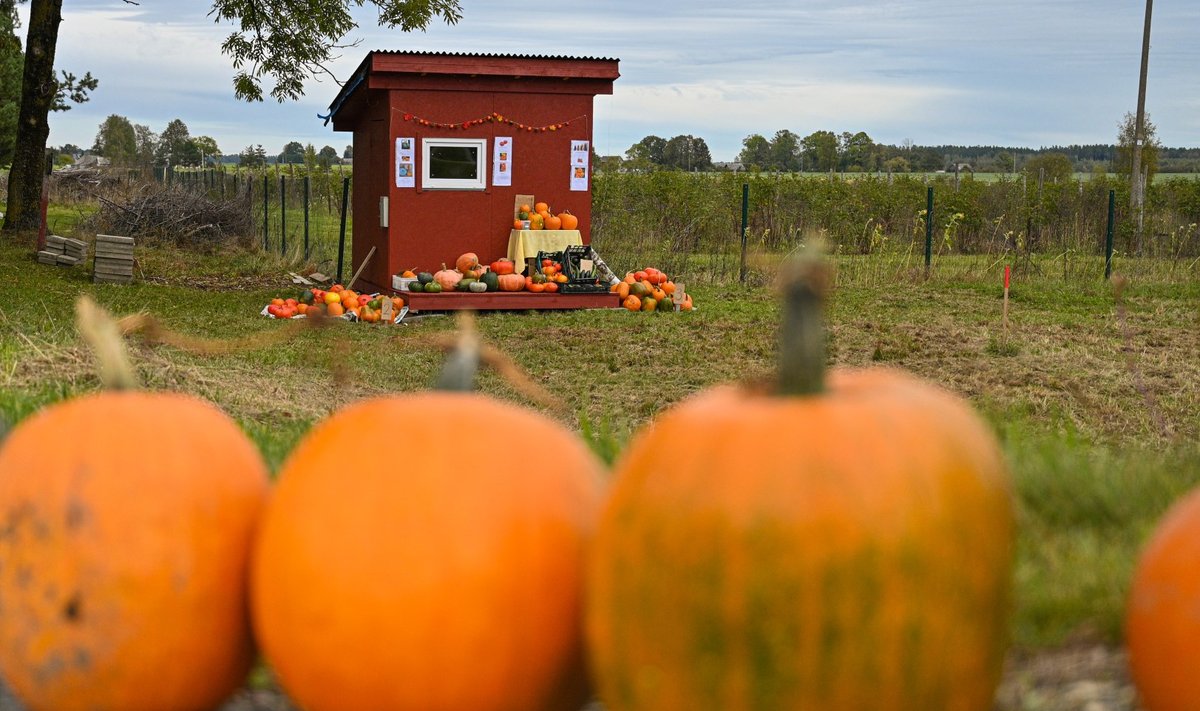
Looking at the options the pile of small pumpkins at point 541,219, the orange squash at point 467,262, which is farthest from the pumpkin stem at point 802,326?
the pile of small pumpkins at point 541,219

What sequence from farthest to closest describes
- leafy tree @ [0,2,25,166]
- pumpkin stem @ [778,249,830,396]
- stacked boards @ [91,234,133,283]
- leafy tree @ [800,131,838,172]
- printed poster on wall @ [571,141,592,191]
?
leafy tree @ [800,131,838,172]
leafy tree @ [0,2,25,166]
stacked boards @ [91,234,133,283]
printed poster on wall @ [571,141,592,191]
pumpkin stem @ [778,249,830,396]

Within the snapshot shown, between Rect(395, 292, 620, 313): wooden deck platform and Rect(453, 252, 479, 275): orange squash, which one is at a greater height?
Rect(453, 252, 479, 275): orange squash

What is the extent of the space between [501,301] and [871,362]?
5923mm

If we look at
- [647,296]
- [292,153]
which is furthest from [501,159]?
[292,153]

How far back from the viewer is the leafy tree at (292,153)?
85500mm

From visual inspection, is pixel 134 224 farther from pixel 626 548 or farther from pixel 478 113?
pixel 626 548

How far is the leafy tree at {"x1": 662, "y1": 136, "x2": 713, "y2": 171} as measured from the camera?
178 ft

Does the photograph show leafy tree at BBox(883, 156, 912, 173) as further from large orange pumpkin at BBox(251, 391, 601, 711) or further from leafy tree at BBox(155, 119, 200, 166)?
large orange pumpkin at BBox(251, 391, 601, 711)

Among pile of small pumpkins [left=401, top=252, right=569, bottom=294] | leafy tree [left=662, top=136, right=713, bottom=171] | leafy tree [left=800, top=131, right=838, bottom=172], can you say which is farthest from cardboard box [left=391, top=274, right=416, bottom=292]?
leafy tree [left=800, top=131, right=838, bottom=172]

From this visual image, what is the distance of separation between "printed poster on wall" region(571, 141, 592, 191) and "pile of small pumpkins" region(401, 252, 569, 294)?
163cm

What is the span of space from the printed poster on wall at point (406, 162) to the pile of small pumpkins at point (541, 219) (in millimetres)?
1592

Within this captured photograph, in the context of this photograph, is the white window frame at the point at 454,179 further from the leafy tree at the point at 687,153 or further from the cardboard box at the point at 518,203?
the leafy tree at the point at 687,153

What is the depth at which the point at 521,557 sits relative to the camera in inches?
78.0

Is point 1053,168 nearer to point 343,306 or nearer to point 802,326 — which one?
point 343,306
